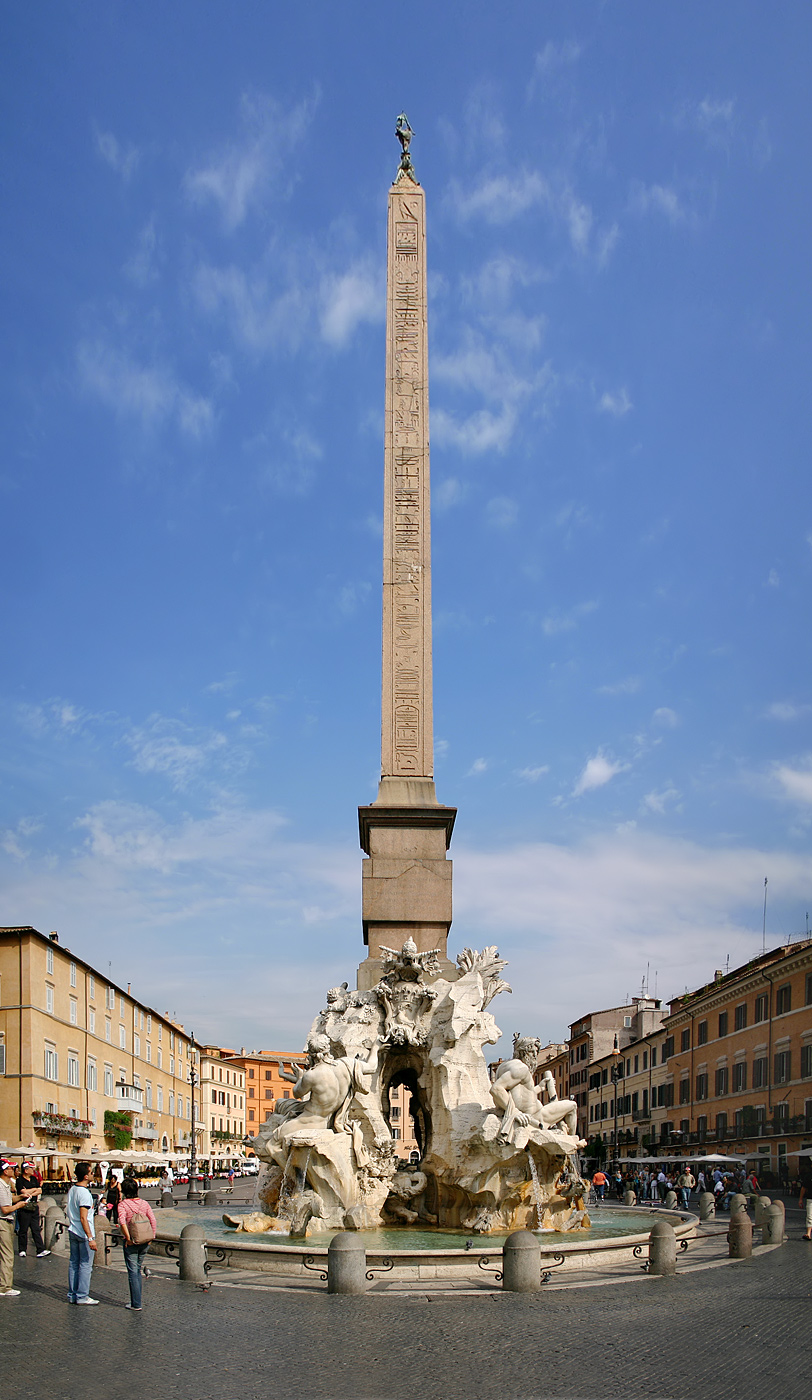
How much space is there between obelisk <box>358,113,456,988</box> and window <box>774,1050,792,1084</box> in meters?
19.3

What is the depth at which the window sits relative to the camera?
30.5m

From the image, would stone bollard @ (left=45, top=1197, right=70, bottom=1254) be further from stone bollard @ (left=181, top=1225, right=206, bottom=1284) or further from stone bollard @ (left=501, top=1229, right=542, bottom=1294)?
stone bollard @ (left=501, top=1229, right=542, bottom=1294)

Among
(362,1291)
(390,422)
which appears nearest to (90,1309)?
(362,1291)

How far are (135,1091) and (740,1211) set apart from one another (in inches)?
1451

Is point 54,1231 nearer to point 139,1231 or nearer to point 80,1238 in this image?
point 80,1238

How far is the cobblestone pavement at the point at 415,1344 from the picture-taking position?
6.03 meters

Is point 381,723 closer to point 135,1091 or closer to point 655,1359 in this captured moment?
point 655,1359

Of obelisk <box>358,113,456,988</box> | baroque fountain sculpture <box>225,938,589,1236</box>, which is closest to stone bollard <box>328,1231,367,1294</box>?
baroque fountain sculpture <box>225,938,589,1236</box>

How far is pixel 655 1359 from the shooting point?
669cm

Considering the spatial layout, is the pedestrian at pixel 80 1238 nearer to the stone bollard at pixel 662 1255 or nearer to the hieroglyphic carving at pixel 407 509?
the stone bollard at pixel 662 1255

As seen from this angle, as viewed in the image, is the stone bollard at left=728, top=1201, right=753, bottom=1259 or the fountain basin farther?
the stone bollard at left=728, top=1201, right=753, bottom=1259

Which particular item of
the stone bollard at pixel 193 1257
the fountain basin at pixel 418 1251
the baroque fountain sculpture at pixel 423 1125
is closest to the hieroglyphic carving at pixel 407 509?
the baroque fountain sculpture at pixel 423 1125

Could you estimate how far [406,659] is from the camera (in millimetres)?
15969

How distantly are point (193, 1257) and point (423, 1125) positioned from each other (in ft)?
16.6
